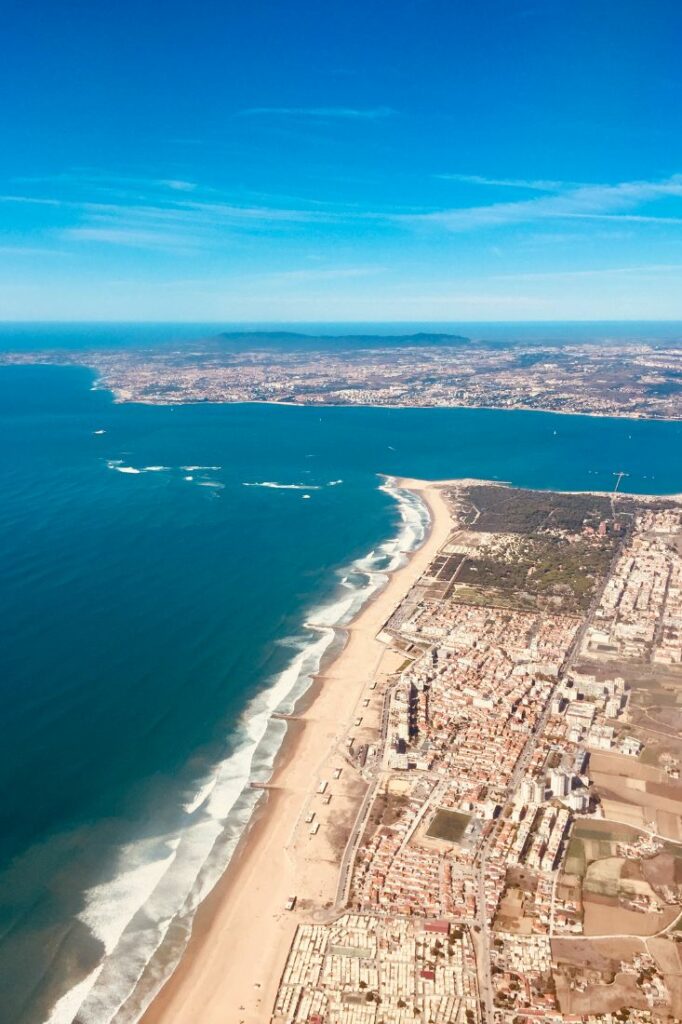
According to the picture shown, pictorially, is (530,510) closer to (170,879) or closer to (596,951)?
(596,951)

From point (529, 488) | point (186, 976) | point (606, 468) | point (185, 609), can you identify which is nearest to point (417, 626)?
point (185, 609)

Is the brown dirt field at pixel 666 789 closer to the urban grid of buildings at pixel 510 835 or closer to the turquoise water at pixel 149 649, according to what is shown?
the urban grid of buildings at pixel 510 835

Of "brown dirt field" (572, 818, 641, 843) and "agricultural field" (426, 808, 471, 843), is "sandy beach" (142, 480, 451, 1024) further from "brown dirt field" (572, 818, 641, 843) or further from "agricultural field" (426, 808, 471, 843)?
"brown dirt field" (572, 818, 641, 843)

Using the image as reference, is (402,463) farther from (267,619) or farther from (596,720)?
(596,720)

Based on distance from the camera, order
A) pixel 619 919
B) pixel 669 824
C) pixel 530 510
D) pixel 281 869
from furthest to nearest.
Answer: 1. pixel 530 510
2. pixel 669 824
3. pixel 281 869
4. pixel 619 919

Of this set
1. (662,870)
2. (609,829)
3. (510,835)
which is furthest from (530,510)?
(662,870)

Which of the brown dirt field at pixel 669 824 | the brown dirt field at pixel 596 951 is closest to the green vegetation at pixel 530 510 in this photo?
the brown dirt field at pixel 669 824

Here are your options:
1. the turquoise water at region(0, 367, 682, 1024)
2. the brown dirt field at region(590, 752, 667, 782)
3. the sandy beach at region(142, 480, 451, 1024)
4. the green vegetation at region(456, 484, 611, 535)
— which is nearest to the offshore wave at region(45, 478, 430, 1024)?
the turquoise water at region(0, 367, 682, 1024)
